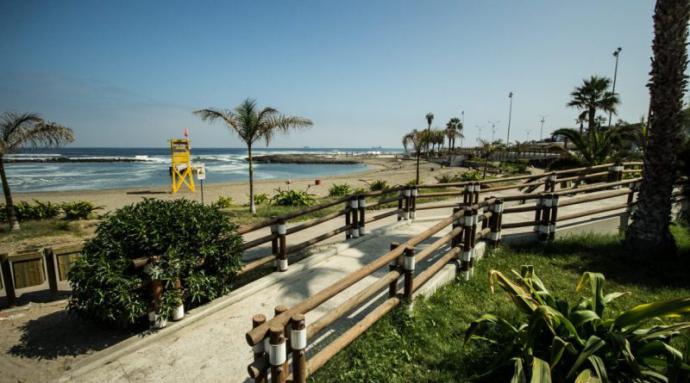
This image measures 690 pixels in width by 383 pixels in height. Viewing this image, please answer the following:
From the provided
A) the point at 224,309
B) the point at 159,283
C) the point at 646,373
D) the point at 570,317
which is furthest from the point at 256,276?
the point at 646,373

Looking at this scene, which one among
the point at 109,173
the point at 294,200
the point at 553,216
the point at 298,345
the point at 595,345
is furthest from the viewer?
the point at 109,173

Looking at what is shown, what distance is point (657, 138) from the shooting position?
242 inches

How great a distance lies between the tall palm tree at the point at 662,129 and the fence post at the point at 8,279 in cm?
1183

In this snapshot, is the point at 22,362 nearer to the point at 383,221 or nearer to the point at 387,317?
the point at 387,317

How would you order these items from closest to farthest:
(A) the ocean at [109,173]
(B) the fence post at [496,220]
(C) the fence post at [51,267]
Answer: (C) the fence post at [51,267] < (B) the fence post at [496,220] < (A) the ocean at [109,173]

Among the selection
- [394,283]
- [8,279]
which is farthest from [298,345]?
[8,279]

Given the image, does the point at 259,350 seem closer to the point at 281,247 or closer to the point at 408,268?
the point at 408,268

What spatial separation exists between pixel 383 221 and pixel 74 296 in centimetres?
803

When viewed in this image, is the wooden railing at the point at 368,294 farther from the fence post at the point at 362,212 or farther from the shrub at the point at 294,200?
the shrub at the point at 294,200

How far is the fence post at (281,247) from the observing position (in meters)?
5.62

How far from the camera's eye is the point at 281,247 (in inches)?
224

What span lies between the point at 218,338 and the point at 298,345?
203 centimetres

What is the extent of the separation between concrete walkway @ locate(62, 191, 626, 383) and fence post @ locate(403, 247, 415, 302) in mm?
651

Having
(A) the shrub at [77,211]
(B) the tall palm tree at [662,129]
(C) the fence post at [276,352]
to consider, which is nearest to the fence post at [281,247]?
(C) the fence post at [276,352]
